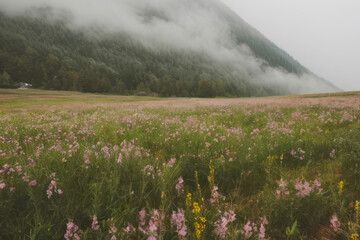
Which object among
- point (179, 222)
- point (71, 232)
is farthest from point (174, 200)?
point (71, 232)

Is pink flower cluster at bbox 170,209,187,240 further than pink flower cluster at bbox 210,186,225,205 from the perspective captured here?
No

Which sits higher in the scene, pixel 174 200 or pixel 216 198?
pixel 216 198

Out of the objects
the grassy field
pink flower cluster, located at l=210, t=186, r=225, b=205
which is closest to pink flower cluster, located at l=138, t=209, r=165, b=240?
the grassy field

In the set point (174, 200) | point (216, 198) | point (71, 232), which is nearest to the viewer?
point (71, 232)

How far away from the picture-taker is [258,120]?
299 inches

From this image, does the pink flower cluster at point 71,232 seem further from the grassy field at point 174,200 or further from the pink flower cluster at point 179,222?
the pink flower cluster at point 179,222

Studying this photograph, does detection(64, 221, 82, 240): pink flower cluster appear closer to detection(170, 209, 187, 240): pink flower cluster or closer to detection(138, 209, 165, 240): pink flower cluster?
detection(138, 209, 165, 240): pink flower cluster

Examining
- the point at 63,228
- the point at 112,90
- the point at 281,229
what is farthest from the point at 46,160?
the point at 112,90

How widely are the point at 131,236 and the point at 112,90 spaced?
6100 inches

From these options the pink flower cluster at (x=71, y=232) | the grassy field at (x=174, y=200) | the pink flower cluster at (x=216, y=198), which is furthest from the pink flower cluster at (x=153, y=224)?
the pink flower cluster at (x=216, y=198)

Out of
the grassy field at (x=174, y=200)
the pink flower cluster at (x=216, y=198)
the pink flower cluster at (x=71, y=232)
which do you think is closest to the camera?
the pink flower cluster at (x=71, y=232)

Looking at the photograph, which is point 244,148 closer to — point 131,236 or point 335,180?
point 335,180

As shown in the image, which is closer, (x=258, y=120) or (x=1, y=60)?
(x=258, y=120)

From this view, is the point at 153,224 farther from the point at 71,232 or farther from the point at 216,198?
the point at 216,198
